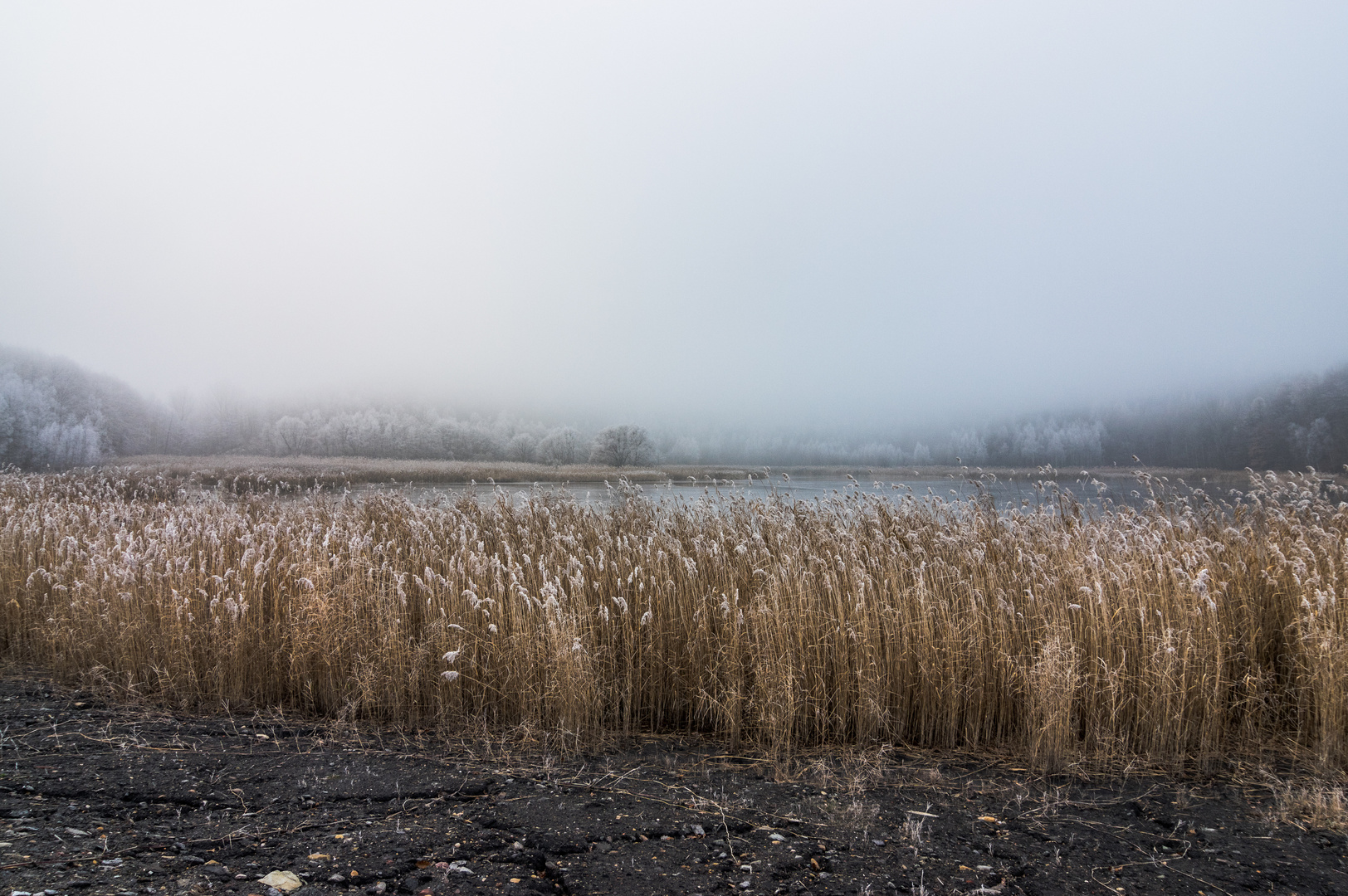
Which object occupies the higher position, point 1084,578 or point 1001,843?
point 1084,578

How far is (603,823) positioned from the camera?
11.4 ft

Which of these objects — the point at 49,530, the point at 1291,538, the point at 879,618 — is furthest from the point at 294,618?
the point at 1291,538

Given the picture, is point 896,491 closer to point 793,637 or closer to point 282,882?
Answer: point 793,637

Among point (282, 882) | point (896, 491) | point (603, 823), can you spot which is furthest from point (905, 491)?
point (282, 882)

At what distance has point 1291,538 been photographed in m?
6.82

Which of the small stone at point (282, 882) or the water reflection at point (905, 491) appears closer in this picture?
the small stone at point (282, 882)

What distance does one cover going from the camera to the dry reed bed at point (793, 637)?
15.6 feet

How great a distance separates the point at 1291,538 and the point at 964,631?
4462 mm

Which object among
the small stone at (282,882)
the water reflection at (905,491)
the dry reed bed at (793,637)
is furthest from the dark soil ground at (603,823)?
the water reflection at (905,491)

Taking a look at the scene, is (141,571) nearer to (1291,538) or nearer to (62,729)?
(62,729)

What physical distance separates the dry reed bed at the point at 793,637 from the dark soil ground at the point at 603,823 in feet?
1.45

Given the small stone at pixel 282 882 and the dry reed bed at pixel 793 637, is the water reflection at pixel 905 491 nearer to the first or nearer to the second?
the dry reed bed at pixel 793 637

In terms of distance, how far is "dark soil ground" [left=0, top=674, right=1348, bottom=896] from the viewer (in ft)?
9.70

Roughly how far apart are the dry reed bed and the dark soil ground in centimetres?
44
